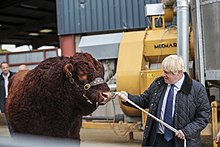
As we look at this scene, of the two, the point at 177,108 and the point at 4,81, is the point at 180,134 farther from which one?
the point at 4,81

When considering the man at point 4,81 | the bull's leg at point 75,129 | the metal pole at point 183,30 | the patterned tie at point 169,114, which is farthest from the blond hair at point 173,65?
the man at point 4,81

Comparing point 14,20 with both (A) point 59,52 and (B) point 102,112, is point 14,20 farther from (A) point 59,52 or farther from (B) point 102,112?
(B) point 102,112

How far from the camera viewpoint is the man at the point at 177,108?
4289 millimetres

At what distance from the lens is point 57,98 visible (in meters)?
4.83

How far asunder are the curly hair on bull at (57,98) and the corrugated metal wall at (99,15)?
25.8 ft

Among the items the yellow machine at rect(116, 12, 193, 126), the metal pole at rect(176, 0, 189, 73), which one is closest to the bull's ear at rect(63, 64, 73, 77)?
the metal pole at rect(176, 0, 189, 73)

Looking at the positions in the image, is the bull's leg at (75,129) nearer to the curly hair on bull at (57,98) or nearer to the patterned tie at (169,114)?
the curly hair on bull at (57,98)

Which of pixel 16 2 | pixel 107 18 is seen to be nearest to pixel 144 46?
pixel 107 18

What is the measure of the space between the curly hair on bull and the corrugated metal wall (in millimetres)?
7862

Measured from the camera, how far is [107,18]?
1312cm

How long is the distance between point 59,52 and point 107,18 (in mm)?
2521

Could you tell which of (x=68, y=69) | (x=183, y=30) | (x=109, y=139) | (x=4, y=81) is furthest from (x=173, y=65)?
(x=4, y=81)

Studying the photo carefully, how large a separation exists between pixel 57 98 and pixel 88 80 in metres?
0.39

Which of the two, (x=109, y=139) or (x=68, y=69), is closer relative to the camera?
(x=68, y=69)
